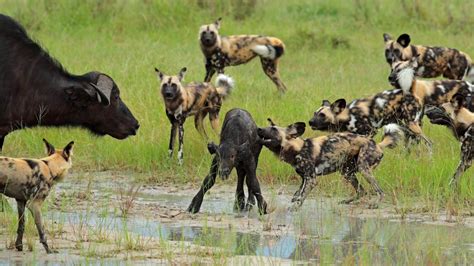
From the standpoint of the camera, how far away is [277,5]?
68.4ft

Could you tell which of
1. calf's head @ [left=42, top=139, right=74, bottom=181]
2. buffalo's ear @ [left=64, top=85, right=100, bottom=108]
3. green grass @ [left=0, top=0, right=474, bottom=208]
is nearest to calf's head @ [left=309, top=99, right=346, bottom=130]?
green grass @ [left=0, top=0, right=474, bottom=208]

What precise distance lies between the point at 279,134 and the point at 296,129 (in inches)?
5.2

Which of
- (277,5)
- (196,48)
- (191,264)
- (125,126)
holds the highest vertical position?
(277,5)

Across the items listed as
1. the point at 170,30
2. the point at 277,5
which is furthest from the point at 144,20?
the point at 277,5

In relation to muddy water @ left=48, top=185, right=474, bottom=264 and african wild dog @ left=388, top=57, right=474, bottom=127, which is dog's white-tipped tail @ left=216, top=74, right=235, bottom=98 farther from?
muddy water @ left=48, top=185, right=474, bottom=264

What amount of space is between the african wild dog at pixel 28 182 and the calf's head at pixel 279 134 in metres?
1.97

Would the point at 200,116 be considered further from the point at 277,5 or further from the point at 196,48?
the point at 277,5

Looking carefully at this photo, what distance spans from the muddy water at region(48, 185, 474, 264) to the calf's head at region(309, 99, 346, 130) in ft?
4.33

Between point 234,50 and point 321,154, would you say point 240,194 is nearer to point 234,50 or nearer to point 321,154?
point 321,154

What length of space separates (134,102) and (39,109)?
3900mm

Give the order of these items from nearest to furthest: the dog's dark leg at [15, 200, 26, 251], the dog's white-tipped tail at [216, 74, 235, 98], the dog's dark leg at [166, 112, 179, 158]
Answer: the dog's dark leg at [15, 200, 26, 251] < the dog's dark leg at [166, 112, 179, 158] < the dog's white-tipped tail at [216, 74, 235, 98]

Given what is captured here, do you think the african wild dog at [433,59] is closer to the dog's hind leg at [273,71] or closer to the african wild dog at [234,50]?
the dog's hind leg at [273,71]

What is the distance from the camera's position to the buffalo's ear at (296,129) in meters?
8.69

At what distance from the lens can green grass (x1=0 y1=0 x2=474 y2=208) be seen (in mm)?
9969
